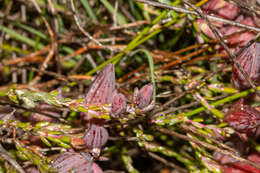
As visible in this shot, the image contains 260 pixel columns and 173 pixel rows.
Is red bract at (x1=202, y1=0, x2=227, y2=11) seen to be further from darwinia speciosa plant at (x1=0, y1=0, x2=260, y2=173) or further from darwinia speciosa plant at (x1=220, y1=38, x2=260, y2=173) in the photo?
darwinia speciosa plant at (x1=220, y1=38, x2=260, y2=173)

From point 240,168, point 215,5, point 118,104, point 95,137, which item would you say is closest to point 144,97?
point 118,104

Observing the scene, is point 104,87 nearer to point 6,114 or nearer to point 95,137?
point 95,137

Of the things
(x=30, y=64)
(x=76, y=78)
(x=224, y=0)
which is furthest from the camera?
(x=30, y=64)

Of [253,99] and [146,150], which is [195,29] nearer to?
[253,99]

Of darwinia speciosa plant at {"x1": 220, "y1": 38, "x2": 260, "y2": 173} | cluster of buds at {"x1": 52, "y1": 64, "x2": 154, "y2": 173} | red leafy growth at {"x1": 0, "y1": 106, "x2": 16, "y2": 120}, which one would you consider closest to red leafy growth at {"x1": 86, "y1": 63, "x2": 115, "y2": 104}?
cluster of buds at {"x1": 52, "y1": 64, "x2": 154, "y2": 173}

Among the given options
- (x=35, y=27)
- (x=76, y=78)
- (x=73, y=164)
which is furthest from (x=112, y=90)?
(x=35, y=27)

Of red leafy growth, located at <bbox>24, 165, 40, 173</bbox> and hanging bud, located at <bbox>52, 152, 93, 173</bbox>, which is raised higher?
hanging bud, located at <bbox>52, 152, 93, 173</bbox>
